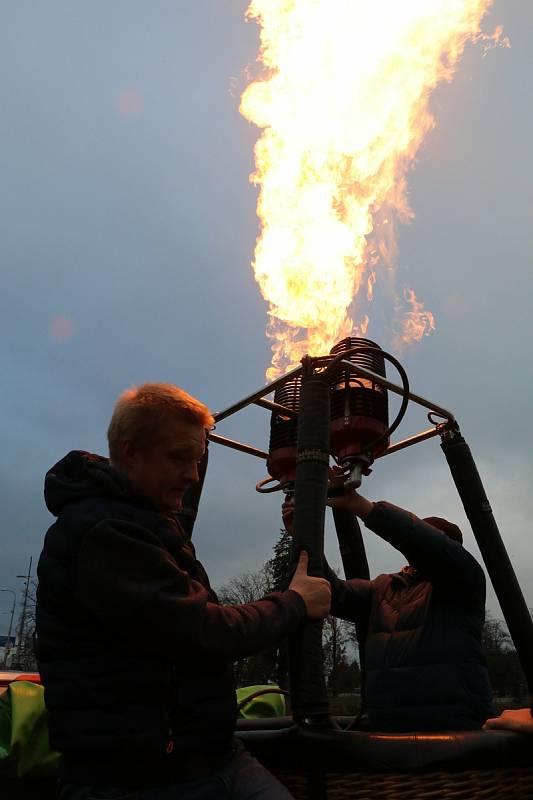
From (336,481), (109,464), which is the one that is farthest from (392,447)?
(109,464)

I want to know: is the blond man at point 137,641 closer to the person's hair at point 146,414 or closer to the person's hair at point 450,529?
the person's hair at point 146,414

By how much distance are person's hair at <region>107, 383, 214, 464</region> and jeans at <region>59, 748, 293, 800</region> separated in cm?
74

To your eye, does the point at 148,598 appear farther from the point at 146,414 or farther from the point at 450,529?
the point at 450,529

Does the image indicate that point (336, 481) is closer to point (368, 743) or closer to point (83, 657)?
point (368, 743)

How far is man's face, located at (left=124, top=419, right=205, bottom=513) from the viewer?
1597 mm

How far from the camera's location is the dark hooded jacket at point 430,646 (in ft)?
8.05

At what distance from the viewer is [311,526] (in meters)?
2.02

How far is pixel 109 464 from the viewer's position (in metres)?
1.62

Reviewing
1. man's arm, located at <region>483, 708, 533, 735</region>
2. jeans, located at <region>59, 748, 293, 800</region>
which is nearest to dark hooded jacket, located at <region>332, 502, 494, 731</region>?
man's arm, located at <region>483, 708, 533, 735</region>

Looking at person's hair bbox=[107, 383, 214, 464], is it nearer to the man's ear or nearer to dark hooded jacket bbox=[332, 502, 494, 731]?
the man's ear

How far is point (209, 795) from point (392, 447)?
2.00 meters

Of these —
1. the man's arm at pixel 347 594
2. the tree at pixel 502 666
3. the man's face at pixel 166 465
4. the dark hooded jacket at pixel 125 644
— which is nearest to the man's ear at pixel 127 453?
the man's face at pixel 166 465

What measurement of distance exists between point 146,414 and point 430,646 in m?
1.69

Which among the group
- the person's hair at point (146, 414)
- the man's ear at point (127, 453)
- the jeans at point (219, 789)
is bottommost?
the jeans at point (219, 789)
